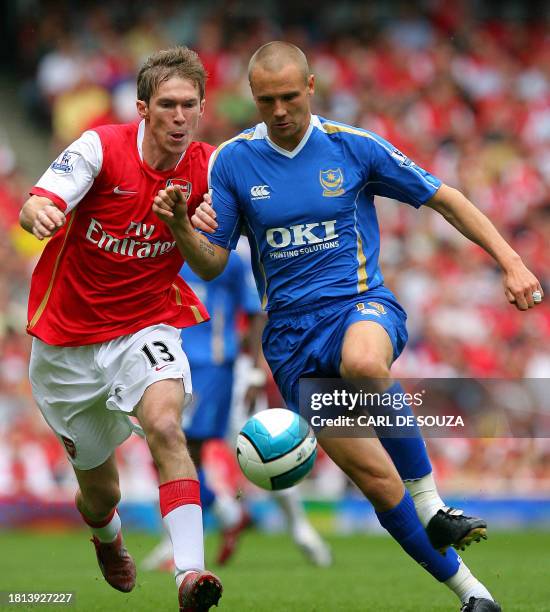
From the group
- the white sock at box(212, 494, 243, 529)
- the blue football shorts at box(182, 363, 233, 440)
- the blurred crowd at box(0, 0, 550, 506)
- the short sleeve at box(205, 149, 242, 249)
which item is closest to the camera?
the short sleeve at box(205, 149, 242, 249)

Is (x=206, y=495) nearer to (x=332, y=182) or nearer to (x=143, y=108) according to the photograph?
(x=332, y=182)

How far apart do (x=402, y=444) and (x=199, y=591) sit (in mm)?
1279

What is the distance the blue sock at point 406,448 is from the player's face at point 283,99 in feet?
4.58

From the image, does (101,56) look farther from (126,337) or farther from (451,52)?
(126,337)

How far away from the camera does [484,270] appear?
53.3ft

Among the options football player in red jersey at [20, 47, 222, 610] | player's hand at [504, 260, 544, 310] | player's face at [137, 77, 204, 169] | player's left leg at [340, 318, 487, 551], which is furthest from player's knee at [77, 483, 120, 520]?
player's hand at [504, 260, 544, 310]

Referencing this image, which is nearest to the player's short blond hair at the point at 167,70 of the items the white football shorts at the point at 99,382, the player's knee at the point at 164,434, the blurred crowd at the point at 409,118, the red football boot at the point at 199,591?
the white football shorts at the point at 99,382

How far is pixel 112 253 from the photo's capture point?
631 centimetres

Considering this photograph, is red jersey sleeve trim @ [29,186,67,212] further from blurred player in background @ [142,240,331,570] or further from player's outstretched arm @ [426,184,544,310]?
blurred player in background @ [142,240,331,570]

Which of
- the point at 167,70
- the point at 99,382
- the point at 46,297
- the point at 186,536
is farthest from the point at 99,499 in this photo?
the point at 167,70

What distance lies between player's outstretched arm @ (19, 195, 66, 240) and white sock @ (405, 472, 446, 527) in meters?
2.08

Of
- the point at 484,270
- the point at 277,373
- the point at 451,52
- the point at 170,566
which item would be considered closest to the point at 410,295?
the point at 484,270

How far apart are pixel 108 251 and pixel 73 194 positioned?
1.36 ft

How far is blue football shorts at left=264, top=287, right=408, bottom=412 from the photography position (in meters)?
6.15
